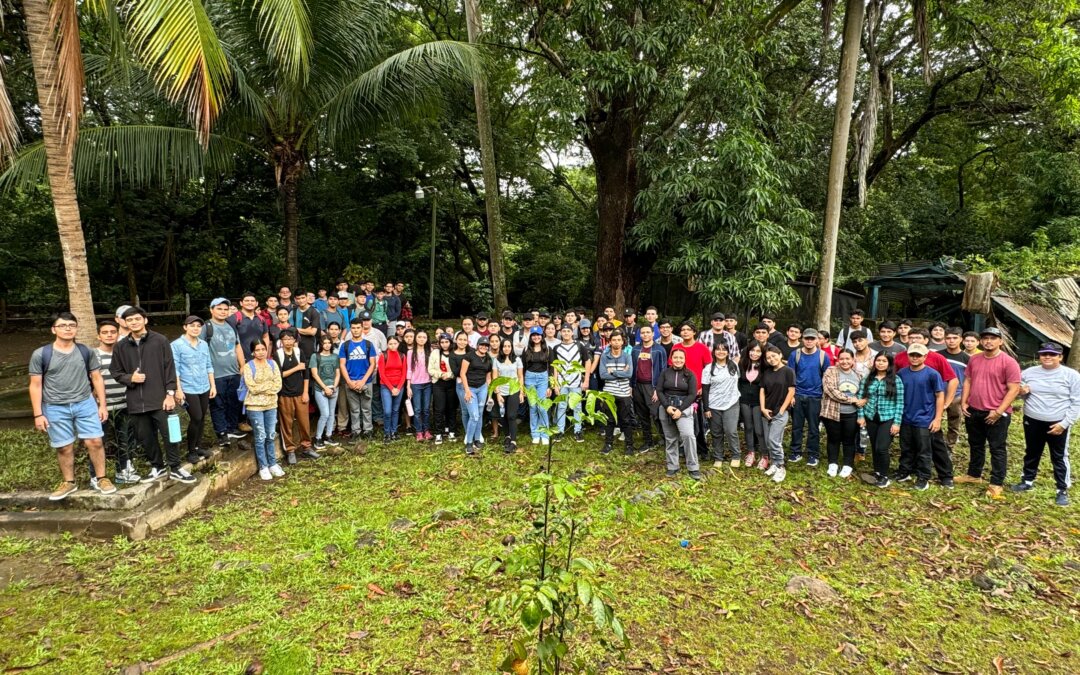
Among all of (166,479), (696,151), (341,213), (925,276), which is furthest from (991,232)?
(166,479)

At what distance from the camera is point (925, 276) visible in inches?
503

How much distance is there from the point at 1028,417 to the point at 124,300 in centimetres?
2059

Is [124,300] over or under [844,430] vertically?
over

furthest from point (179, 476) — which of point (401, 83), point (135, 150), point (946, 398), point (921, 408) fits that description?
point (946, 398)

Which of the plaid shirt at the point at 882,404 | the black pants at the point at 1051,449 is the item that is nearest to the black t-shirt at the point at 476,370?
the plaid shirt at the point at 882,404

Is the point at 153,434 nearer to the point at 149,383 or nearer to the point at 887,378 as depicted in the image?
the point at 149,383

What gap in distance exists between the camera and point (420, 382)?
7207mm

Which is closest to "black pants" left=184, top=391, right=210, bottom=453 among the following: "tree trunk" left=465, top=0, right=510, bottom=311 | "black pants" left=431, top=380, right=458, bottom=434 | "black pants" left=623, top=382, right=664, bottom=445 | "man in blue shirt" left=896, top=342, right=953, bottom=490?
"black pants" left=431, top=380, right=458, bottom=434

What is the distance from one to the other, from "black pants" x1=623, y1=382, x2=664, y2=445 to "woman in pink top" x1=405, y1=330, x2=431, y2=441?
8.64ft

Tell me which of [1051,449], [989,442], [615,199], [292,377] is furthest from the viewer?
[615,199]

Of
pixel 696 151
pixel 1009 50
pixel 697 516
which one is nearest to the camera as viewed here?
pixel 697 516

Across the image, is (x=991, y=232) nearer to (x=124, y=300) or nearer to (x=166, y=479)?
(x=166, y=479)

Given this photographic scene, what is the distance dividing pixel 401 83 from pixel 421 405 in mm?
5486

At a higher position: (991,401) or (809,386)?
(809,386)
